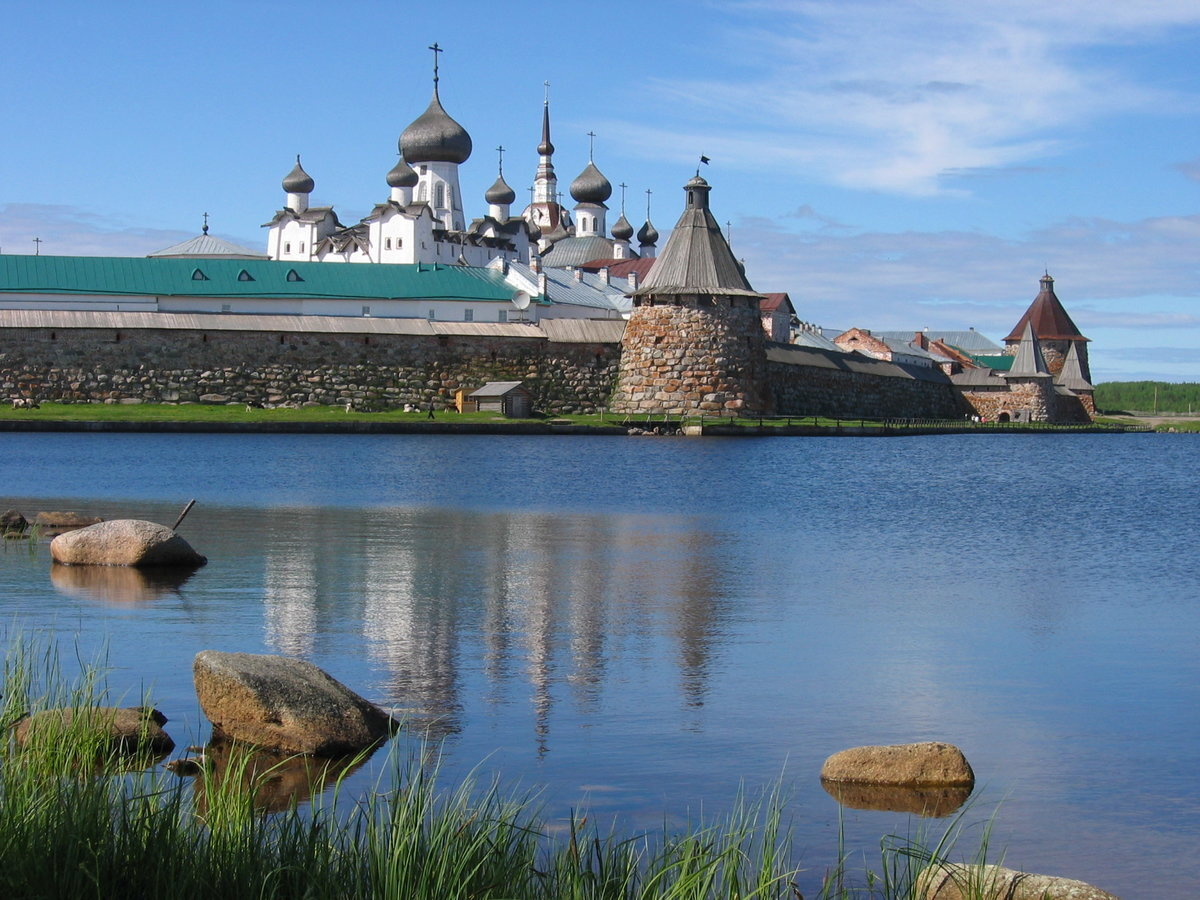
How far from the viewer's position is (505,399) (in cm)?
4547

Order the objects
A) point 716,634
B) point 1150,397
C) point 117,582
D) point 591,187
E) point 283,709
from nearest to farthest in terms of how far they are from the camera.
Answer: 1. point 283,709
2. point 716,634
3. point 117,582
4. point 591,187
5. point 1150,397

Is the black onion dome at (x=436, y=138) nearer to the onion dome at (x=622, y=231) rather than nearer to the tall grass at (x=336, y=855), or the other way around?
the onion dome at (x=622, y=231)

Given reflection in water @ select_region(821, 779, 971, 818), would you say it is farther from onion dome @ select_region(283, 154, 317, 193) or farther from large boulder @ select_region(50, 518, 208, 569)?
onion dome @ select_region(283, 154, 317, 193)

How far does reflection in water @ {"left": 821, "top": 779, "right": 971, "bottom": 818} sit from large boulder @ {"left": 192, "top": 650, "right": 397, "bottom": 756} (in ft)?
6.38

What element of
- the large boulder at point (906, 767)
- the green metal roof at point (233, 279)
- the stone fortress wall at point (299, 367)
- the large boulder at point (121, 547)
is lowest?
the large boulder at point (906, 767)

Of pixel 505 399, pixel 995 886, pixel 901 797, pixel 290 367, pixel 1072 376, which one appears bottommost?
pixel 901 797

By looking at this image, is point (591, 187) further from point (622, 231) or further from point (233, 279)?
point (233, 279)

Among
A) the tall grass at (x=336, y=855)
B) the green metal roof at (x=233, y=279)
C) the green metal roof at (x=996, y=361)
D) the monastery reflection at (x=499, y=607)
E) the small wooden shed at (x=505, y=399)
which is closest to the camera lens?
the tall grass at (x=336, y=855)

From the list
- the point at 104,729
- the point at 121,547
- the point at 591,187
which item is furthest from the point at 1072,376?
the point at 104,729

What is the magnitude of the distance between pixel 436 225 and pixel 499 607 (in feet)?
201

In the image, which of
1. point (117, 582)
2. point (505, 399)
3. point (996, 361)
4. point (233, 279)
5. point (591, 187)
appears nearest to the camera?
point (117, 582)

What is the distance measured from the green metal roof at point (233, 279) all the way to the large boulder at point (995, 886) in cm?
5217

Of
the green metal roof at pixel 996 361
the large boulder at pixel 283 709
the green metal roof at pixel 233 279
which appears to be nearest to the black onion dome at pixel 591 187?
the green metal roof at pixel 996 361

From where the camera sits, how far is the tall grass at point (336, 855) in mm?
4164
